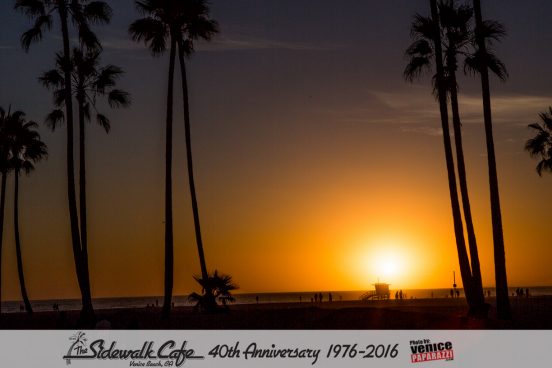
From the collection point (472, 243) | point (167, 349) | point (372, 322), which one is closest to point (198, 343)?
point (167, 349)

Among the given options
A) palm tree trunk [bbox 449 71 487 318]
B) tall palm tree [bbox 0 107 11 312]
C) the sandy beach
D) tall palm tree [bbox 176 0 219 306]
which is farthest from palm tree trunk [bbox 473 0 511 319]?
tall palm tree [bbox 0 107 11 312]

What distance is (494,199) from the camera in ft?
75.1

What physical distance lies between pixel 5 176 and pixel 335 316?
2635 cm

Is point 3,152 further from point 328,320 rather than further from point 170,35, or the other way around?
point 328,320

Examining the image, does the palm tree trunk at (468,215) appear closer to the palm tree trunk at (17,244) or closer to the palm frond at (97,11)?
the palm frond at (97,11)

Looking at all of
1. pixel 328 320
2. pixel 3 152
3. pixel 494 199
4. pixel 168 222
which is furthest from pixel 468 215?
pixel 3 152

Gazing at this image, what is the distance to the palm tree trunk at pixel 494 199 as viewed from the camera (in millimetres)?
22922

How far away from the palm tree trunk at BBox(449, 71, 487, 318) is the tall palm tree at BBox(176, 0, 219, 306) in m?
9.66

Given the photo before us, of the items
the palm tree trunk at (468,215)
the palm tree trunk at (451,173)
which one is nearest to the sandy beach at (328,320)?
the palm tree trunk at (468,215)

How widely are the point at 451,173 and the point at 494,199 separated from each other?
5.02ft

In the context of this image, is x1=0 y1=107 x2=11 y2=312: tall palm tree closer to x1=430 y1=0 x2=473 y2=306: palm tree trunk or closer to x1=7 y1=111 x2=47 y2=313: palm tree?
x1=7 y1=111 x2=47 y2=313: palm tree

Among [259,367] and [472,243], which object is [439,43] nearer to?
[472,243]

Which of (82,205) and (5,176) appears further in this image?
(5,176)

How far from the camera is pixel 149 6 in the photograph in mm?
28766
